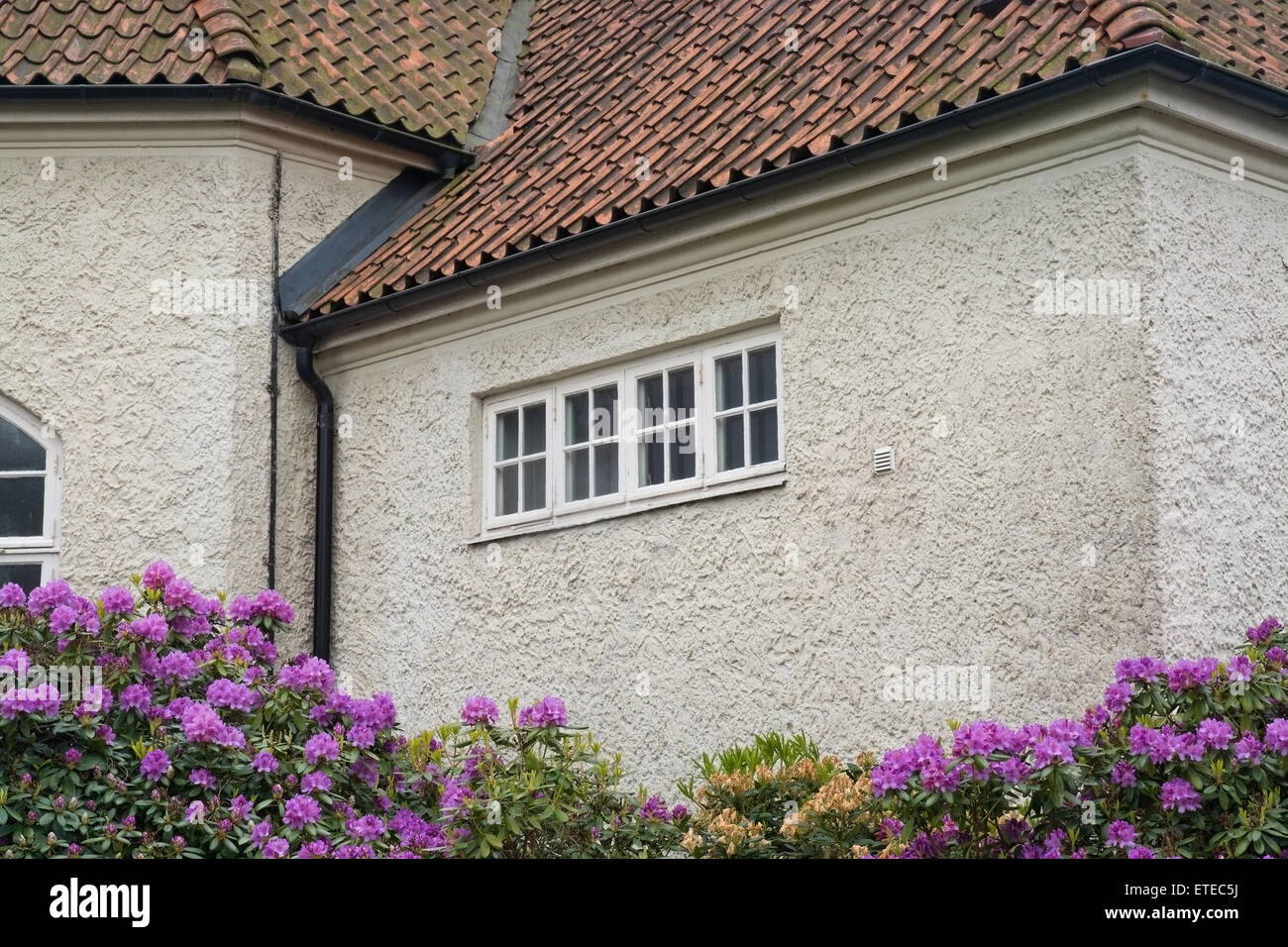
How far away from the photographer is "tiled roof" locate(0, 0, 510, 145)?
10.4 meters

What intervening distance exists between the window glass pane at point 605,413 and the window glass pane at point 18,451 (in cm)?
345

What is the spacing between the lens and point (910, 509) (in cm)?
802

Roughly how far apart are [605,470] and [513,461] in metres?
0.70

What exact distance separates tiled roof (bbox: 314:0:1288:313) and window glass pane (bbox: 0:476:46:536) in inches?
79.1

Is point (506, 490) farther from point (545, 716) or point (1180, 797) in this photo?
point (1180, 797)

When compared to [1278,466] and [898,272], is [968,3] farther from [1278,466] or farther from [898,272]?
[1278,466]

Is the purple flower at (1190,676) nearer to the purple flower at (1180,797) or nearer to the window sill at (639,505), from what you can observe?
the purple flower at (1180,797)

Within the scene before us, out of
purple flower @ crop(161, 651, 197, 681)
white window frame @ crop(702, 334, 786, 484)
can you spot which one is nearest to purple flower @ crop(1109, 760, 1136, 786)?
purple flower @ crop(161, 651, 197, 681)

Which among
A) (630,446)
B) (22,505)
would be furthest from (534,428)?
(22,505)

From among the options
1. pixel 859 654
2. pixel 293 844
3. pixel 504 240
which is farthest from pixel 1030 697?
pixel 504 240

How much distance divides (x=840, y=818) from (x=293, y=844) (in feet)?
6.35

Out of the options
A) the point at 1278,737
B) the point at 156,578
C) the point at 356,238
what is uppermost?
the point at 356,238

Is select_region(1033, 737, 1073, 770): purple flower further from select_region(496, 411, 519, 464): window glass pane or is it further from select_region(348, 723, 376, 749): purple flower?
select_region(496, 411, 519, 464): window glass pane

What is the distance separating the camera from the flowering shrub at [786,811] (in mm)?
6219
